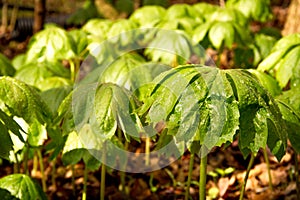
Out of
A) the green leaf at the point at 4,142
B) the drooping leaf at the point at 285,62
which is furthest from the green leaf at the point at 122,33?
the green leaf at the point at 4,142

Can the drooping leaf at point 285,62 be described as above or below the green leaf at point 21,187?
above

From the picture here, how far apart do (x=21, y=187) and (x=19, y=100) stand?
0.24m

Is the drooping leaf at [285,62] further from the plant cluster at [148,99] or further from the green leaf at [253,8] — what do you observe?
the green leaf at [253,8]

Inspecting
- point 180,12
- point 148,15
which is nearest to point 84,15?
point 148,15

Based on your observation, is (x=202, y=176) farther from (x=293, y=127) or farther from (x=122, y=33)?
(x=122, y=33)

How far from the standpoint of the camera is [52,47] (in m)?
1.96

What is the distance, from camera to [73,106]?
3.85 feet

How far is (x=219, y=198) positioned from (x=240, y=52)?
2.75 ft

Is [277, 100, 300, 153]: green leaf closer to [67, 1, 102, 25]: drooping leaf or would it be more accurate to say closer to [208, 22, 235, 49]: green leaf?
[208, 22, 235, 49]: green leaf

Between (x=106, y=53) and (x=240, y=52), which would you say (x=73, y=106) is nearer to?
(x=106, y=53)

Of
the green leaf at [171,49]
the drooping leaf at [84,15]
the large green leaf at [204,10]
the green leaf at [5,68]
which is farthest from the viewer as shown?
the drooping leaf at [84,15]

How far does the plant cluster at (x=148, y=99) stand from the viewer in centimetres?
91

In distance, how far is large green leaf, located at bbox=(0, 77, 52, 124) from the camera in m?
1.16

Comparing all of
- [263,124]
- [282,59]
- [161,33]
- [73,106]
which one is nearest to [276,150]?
[263,124]
